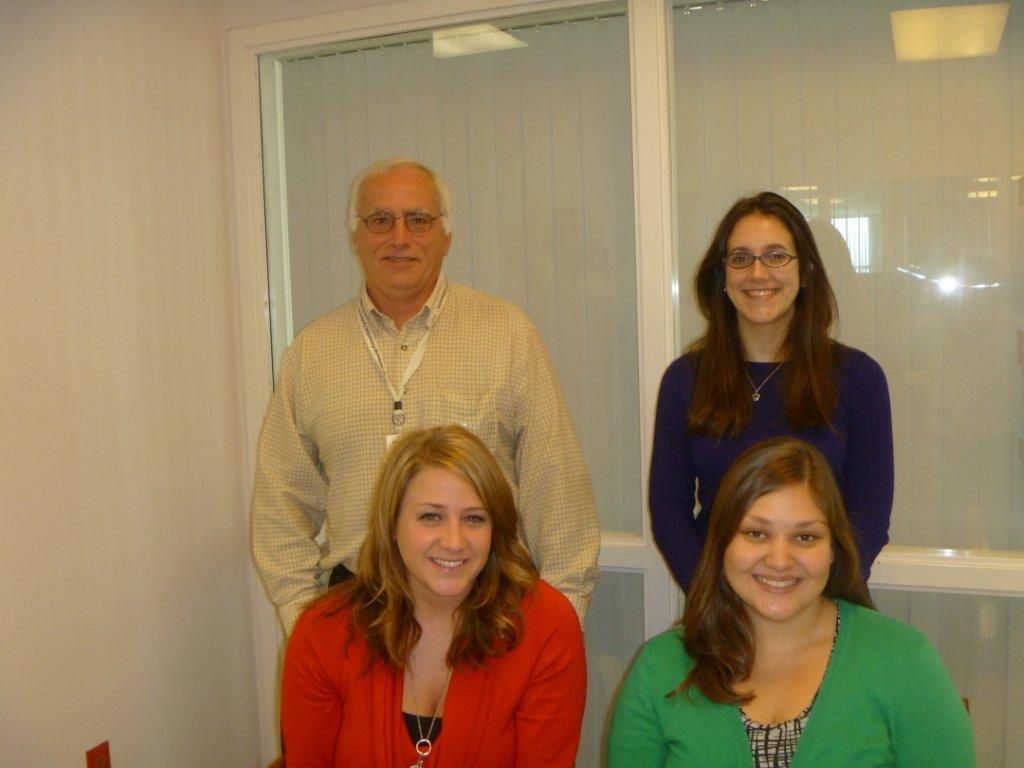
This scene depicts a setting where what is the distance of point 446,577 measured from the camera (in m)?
1.63

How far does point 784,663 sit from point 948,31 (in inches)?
67.3

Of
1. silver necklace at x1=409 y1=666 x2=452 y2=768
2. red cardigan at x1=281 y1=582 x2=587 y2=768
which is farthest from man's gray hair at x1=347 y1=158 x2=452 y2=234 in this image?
silver necklace at x1=409 y1=666 x2=452 y2=768

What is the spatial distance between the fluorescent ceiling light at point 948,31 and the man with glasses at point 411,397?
1.25m

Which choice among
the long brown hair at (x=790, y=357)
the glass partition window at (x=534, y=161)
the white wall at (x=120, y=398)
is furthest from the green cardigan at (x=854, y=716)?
the white wall at (x=120, y=398)

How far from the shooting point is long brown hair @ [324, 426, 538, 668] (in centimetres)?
164

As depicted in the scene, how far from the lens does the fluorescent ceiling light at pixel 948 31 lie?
7.47ft

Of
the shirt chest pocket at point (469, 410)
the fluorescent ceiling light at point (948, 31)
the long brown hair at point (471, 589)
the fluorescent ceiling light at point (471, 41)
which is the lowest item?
the long brown hair at point (471, 589)

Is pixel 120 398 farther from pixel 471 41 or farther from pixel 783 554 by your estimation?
pixel 783 554

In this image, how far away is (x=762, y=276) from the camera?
1.86 m

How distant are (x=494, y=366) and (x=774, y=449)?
0.74 m

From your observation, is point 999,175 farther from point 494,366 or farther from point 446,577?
point 446,577

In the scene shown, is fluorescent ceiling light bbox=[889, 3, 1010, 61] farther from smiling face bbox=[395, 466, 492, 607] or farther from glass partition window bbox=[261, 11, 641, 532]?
smiling face bbox=[395, 466, 492, 607]

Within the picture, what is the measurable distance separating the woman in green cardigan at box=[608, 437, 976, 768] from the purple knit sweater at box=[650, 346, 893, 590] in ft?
1.02

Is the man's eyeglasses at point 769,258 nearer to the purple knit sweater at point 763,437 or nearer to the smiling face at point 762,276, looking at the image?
the smiling face at point 762,276
